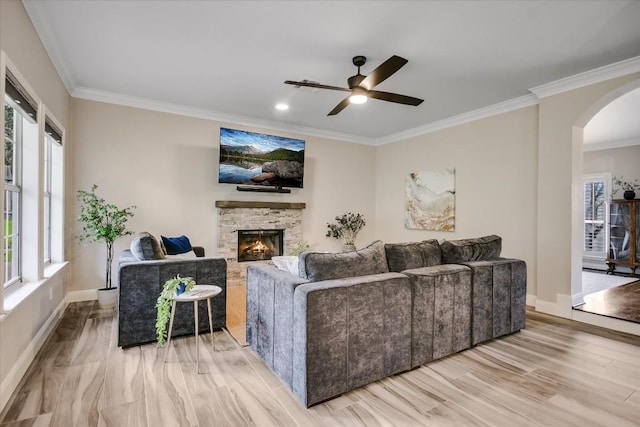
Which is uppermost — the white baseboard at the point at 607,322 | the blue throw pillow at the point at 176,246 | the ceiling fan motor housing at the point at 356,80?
the ceiling fan motor housing at the point at 356,80

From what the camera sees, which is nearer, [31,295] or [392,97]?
[31,295]

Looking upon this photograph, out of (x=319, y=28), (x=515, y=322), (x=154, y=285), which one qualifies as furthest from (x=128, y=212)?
(x=515, y=322)

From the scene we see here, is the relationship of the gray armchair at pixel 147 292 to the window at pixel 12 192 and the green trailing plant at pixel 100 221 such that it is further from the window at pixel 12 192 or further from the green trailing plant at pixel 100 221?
the green trailing plant at pixel 100 221

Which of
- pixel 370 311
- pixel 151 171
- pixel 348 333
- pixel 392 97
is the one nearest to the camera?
pixel 348 333

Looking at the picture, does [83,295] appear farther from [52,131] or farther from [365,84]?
[365,84]

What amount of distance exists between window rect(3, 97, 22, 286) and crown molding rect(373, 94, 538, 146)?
5.32m

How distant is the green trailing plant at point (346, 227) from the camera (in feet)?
21.0

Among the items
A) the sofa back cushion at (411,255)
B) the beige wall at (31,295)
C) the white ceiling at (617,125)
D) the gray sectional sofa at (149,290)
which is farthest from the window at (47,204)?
the white ceiling at (617,125)

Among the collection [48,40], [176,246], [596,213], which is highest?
[48,40]

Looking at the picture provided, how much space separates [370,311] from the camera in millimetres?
2299

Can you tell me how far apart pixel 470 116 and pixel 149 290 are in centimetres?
491

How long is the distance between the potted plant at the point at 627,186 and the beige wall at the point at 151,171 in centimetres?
619

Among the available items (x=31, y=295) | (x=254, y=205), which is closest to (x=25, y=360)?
(x=31, y=295)

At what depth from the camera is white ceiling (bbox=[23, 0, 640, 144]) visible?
2.52 metres
